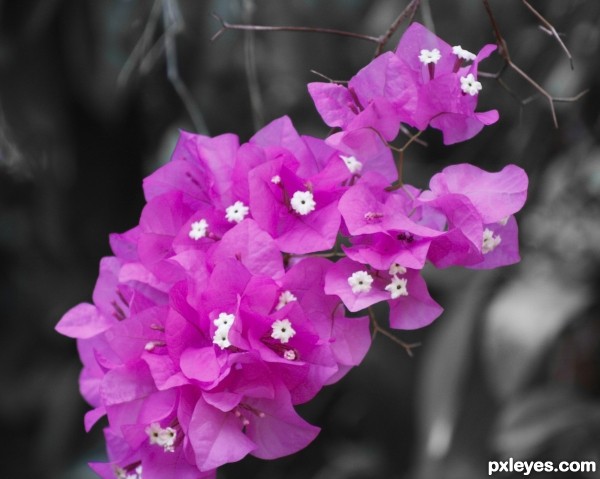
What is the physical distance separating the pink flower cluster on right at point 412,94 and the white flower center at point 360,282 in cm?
9

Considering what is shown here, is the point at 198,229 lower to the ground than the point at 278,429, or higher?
higher

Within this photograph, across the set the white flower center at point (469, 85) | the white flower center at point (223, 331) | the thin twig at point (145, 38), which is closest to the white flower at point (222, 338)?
the white flower center at point (223, 331)

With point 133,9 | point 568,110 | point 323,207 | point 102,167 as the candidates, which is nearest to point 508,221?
point 323,207

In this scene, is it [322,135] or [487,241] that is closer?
[487,241]

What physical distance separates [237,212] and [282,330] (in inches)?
3.6

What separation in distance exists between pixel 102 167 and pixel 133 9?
36cm

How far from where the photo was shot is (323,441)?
162 centimetres

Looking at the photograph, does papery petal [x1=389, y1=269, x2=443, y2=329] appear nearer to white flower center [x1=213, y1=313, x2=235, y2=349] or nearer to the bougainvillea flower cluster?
the bougainvillea flower cluster

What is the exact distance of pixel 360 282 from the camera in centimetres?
52

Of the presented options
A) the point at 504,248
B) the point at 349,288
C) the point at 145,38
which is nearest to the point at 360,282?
the point at 349,288

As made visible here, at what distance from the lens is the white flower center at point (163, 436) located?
21.2 inches

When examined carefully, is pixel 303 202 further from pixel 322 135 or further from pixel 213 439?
pixel 322 135

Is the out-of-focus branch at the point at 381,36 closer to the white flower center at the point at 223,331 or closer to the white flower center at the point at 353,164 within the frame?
the white flower center at the point at 353,164

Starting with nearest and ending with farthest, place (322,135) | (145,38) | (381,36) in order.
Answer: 1. (381,36)
2. (145,38)
3. (322,135)
